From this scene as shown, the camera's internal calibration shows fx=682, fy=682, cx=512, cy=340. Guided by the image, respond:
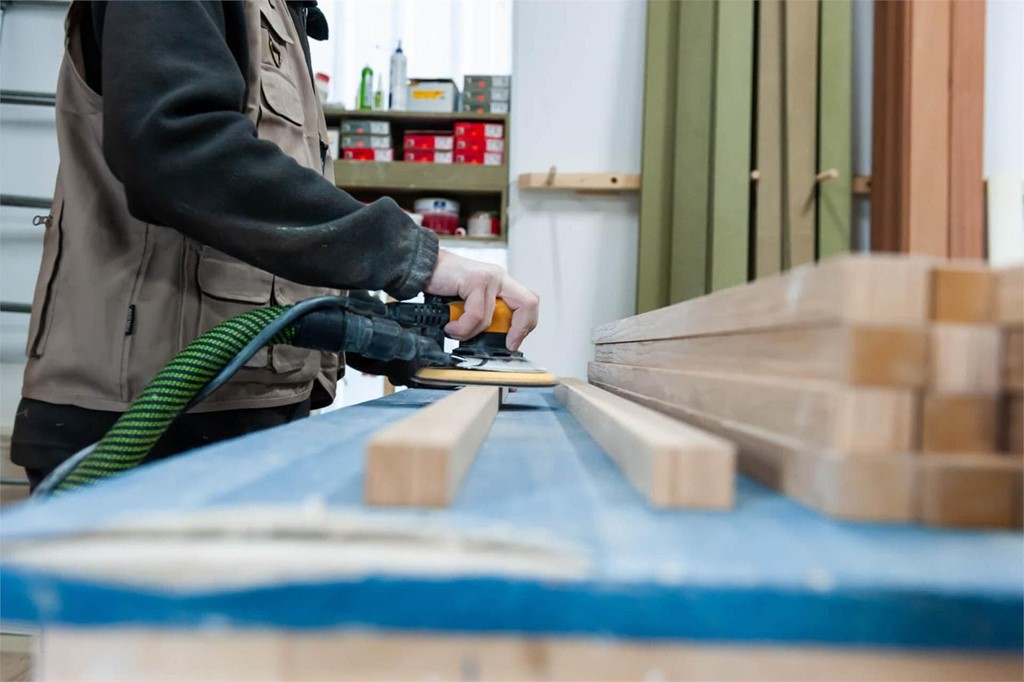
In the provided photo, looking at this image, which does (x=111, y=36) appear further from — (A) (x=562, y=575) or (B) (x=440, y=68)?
(B) (x=440, y=68)

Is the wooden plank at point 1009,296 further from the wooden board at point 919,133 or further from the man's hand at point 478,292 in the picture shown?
the wooden board at point 919,133

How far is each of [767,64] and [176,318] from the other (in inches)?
97.1

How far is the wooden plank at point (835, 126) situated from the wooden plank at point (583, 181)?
748 millimetres

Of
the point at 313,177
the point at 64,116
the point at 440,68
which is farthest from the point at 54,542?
the point at 440,68

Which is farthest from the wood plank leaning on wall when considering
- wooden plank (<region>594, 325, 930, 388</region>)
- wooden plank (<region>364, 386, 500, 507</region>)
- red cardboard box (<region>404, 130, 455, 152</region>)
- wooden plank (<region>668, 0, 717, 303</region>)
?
wooden plank (<region>364, 386, 500, 507</region>)

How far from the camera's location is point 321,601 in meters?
0.41

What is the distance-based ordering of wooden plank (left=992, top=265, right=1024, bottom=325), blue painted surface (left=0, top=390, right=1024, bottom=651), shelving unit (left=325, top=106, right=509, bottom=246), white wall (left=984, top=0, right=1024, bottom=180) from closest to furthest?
blue painted surface (left=0, top=390, right=1024, bottom=651)
wooden plank (left=992, top=265, right=1024, bottom=325)
white wall (left=984, top=0, right=1024, bottom=180)
shelving unit (left=325, top=106, right=509, bottom=246)

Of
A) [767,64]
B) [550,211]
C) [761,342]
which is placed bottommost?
[761,342]

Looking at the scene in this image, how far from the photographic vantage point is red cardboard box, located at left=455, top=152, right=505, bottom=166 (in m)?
3.95

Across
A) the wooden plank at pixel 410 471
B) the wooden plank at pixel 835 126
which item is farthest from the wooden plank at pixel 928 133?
the wooden plank at pixel 410 471

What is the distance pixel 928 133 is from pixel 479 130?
2.30 m

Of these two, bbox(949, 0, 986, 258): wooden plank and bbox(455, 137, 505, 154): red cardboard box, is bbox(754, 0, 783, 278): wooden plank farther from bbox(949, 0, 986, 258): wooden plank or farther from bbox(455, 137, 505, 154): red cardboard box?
bbox(455, 137, 505, 154): red cardboard box

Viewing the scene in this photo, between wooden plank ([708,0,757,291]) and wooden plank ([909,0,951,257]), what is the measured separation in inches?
22.4

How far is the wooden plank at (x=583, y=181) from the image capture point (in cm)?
291
